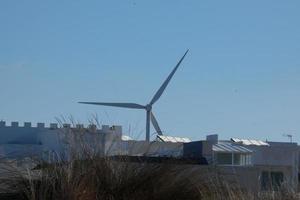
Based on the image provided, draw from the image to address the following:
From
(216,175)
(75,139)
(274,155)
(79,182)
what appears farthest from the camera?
(274,155)

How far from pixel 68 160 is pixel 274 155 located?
1825 inches

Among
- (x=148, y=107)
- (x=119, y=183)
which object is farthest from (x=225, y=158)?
(x=119, y=183)

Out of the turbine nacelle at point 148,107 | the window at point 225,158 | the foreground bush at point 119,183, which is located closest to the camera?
the foreground bush at point 119,183

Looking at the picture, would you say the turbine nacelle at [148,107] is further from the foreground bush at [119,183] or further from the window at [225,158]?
the foreground bush at [119,183]

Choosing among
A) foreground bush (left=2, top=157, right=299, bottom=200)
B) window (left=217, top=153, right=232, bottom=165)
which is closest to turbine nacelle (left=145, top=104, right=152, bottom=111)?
window (left=217, top=153, right=232, bottom=165)

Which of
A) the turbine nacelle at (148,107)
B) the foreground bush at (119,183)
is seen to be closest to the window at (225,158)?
the turbine nacelle at (148,107)

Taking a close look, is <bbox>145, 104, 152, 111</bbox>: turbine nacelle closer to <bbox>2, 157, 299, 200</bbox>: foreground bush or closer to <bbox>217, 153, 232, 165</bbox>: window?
<bbox>217, 153, 232, 165</bbox>: window

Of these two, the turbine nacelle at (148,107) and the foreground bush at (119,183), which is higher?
the turbine nacelle at (148,107)

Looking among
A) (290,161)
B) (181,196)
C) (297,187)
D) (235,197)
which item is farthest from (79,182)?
(290,161)

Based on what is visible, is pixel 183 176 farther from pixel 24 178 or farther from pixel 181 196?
Result: pixel 24 178

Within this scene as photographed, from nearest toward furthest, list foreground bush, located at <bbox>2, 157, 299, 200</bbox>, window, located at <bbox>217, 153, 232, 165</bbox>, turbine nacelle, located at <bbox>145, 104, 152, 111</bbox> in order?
foreground bush, located at <bbox>2, 157, 299, 200</bbox> → window, located at <bbox>217, 153, 232, 165</bbox> → turbine nacelle, located at <bbox>145, 104, 152, 111</bbox>

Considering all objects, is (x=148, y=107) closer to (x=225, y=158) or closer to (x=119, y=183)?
(x=225, y=158)

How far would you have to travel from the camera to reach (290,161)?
180 ft

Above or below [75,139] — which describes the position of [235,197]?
below
